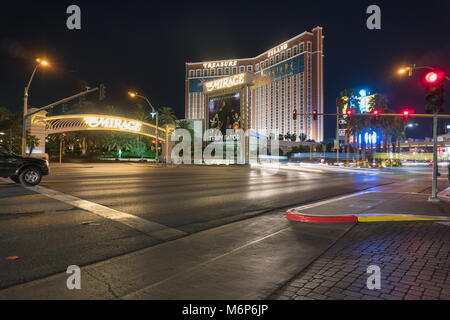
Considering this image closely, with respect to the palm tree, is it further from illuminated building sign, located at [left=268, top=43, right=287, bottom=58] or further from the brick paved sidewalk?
illuminated building sign, located at [left=268, top=43, right=287, bottom=58]

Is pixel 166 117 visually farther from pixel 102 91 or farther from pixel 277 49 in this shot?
pixel 277 49

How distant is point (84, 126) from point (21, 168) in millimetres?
27238

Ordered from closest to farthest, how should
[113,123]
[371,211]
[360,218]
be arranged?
[360,218]
[371,211]
[113,123]

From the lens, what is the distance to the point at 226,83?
188ft

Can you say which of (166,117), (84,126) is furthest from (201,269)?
(166,117)

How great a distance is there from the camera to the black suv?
40.4ft

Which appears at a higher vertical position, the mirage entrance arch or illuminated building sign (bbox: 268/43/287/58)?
illuminated building sign (bbox: 268/43/287/58)

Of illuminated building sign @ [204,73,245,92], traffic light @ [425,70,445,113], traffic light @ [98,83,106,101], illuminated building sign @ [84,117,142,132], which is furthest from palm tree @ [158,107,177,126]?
traffic light @ [425,70,445,113]

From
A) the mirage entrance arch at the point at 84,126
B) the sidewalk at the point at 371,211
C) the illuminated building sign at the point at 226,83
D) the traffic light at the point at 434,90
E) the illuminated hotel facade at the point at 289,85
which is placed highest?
the illuminated hotel facade at the point at 289,85

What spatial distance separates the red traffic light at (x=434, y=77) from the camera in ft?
32.4

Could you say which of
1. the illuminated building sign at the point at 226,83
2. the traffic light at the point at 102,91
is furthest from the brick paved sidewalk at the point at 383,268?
the illuminated building sign at the point at 226,83

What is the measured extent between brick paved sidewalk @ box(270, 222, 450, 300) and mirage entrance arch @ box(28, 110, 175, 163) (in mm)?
30143

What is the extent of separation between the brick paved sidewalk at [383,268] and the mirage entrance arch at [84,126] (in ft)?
98.9

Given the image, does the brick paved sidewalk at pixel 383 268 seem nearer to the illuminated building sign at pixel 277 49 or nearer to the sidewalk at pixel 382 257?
the sidewalk at pixel 382 257
